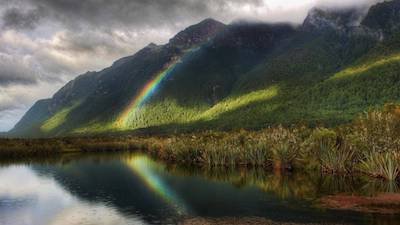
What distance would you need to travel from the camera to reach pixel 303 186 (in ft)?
175

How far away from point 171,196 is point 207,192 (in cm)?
475

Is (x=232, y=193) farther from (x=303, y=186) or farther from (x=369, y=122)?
(x=369, y=122)

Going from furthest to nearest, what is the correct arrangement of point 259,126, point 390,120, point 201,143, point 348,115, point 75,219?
point 259,126, point 348,115, point 201,143, point 390,120, point 75,219

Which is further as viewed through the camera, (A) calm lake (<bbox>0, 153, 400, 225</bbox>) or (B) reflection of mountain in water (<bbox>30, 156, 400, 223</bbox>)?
(B) reflection of mountain in water (<bbox>30, 156, 400, 223</bbox>)

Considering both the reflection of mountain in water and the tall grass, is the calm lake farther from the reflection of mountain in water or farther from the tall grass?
the tall grass

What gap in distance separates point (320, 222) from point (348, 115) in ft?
442

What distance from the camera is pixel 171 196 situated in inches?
1939

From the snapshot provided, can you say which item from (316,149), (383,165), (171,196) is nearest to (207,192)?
(171,196)

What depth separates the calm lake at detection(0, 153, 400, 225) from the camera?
37000 millimetres

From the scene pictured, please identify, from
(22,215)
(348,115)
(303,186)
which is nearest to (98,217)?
(22,215)

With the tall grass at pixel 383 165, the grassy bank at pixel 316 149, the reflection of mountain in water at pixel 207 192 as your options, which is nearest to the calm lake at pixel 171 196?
the reflection of mountain in water at pixel 207 192

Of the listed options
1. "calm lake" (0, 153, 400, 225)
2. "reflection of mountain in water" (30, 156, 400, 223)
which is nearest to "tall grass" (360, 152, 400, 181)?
"calm lake" (0, 153, 400, 225)

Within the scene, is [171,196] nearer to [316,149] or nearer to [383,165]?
[383,165]

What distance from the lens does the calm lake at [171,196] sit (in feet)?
121
